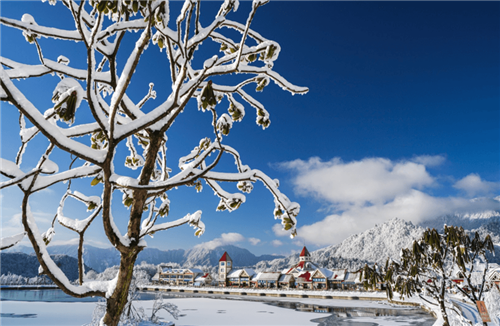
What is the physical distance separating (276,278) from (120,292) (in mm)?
75369

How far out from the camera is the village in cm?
6349

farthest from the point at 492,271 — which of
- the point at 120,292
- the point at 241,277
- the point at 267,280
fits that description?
the point at 241,277

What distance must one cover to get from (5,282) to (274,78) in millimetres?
128619

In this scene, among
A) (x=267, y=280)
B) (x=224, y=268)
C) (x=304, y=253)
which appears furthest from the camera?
(x=304, y=253)

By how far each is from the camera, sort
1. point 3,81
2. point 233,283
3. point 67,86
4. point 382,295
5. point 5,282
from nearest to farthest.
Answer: point 3,81, point 67,86, point 382,295, point 233,283, point 5,282

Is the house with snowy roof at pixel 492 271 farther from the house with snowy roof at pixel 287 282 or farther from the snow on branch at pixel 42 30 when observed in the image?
the house with snowy roof at pixel 287 282

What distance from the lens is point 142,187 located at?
2.05 metres

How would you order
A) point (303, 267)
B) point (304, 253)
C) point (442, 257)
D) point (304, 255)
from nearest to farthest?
point (442, 257), point (303, 267), point (304, 255), point (304, 253)

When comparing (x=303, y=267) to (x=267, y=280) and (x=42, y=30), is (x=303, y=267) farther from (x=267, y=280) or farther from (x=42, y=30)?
(x=42, y=30)

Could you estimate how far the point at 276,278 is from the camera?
7181 cm

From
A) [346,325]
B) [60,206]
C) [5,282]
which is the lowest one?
[5,282]

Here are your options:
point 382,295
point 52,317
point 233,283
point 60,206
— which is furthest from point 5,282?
point 60,206

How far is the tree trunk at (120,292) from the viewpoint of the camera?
218 centimetres

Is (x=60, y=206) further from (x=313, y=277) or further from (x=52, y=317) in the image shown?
(x=313, y=277)
